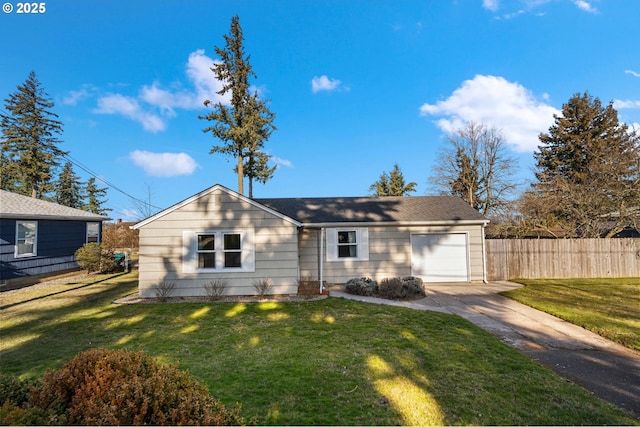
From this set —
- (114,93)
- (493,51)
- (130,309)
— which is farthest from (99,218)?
(493,51)

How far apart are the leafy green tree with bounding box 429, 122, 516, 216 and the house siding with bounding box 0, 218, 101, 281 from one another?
1084 inches

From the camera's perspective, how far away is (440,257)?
12758 mm

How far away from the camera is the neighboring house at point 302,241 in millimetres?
9992

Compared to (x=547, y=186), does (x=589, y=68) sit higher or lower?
higher

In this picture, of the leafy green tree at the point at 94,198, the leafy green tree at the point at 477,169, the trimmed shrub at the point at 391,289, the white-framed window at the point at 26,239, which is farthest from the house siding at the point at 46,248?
the leafy green tree at the point at 477,169

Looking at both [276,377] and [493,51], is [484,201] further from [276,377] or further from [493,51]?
[276,377]

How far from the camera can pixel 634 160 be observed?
16578 millimetres

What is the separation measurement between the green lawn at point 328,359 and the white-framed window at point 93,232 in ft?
33.1

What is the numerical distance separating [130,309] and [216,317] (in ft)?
9.46

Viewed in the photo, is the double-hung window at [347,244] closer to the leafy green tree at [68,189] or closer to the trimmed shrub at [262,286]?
the trimmed shrub at [262,286]

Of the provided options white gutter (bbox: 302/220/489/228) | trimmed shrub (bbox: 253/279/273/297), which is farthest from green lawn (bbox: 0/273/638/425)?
white gutter (bbox: 302/220/489/228)

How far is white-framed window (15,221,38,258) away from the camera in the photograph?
13461 mm

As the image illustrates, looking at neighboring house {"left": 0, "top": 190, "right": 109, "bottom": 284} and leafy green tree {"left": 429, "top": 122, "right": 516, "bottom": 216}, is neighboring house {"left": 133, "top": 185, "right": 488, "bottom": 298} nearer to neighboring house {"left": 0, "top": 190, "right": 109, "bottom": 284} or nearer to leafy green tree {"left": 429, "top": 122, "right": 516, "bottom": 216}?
neighboring house {"left": 0, "top": 190, "right": 109, "bottom": 284}

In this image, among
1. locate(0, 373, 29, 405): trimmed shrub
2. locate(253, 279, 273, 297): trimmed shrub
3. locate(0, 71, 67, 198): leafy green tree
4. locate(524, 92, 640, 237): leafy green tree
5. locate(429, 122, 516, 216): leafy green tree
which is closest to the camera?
locate(0, 373, 29, 405): trimmed shrub
